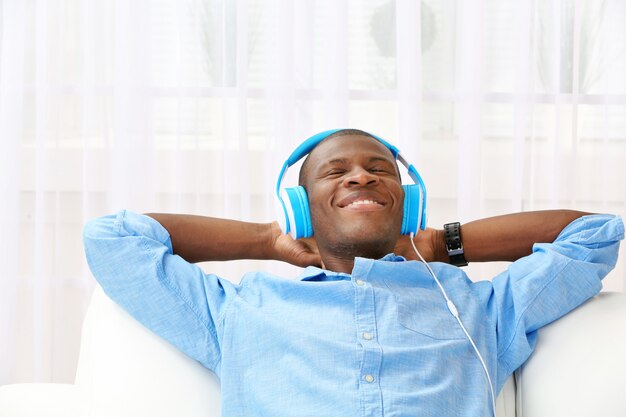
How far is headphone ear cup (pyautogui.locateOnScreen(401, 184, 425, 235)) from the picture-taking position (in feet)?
5.71

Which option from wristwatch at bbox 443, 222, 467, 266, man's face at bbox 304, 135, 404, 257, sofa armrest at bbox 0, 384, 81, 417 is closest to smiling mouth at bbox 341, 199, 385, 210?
man's face at bbox 304, 135, 404, 257

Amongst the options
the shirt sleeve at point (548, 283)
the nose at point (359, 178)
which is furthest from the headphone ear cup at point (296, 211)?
the shirt sleeve at point (548, 283)

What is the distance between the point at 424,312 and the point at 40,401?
82 centimetres

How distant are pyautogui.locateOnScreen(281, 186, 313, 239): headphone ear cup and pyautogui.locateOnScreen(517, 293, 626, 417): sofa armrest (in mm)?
554

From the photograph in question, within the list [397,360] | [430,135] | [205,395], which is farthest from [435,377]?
[430,135]

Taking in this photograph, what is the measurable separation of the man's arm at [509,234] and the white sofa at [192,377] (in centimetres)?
19

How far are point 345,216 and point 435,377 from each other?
39 centimetres

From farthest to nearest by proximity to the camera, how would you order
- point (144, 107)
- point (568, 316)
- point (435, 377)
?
point (144, 107), point (568, 316), point (435, 377)

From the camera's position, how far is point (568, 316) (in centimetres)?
168

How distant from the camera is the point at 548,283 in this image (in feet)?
5.36

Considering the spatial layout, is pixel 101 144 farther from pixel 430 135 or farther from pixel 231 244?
pixel 430 135

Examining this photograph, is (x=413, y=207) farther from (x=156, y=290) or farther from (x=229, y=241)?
(x=156, y=290)

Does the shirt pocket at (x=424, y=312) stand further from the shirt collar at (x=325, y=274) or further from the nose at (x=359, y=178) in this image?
the nose at (x=359, y=178)

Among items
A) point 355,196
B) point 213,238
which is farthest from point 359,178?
point 213,238
